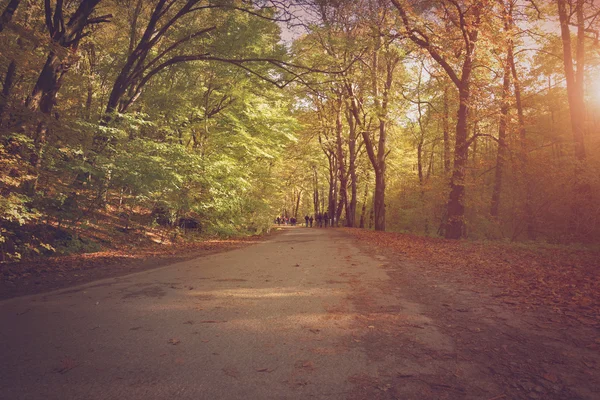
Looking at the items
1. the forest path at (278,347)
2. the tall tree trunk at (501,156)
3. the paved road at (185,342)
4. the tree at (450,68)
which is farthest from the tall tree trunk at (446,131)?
the paved road at (185,342)

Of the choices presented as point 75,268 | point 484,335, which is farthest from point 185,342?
point 75,268

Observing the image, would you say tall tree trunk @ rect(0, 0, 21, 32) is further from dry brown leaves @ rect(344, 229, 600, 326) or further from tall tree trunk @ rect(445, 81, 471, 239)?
tall tree trunk @ rect(445, 81, 471, 239)

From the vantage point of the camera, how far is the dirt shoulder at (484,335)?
2.33 m

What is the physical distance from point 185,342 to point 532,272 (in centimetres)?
670

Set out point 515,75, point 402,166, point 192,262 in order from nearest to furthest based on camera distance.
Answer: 1. point 192,262
2. point 515,75
3. point 402,166

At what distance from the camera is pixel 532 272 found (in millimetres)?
6523

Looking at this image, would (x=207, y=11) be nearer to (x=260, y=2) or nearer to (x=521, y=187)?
(x=260, y=2)

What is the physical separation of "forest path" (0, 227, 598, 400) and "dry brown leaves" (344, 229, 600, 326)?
32.8 inches

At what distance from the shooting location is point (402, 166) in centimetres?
3366

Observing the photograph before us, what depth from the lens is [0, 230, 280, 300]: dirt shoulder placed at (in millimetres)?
5727

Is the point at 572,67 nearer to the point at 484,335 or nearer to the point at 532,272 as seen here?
the point at 532,272

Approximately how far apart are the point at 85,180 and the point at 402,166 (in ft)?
98.1

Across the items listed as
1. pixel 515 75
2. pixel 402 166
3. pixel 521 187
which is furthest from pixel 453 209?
pixel 402 166

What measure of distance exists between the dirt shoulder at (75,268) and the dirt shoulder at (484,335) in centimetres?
534
